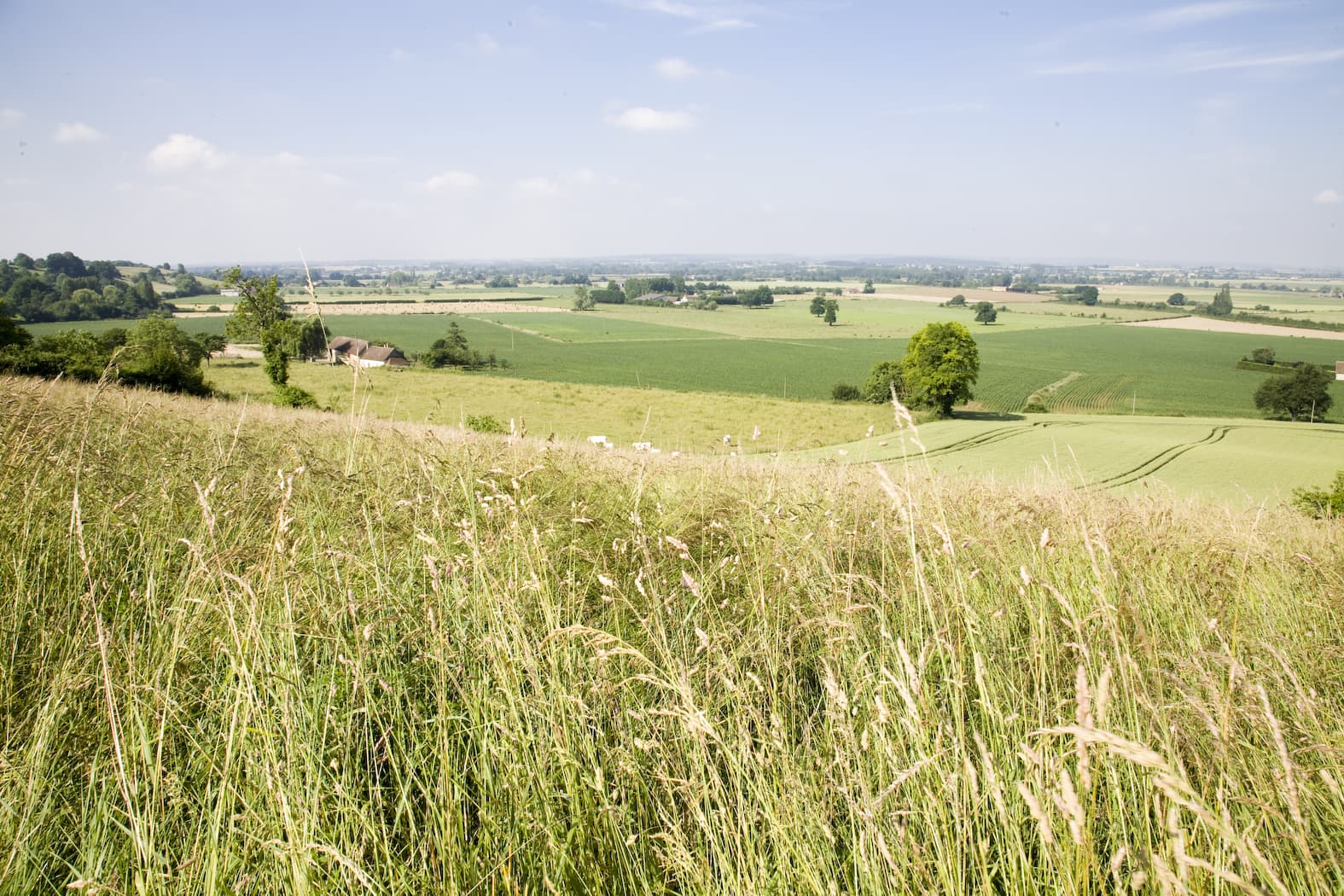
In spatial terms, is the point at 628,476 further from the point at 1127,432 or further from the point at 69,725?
the point at 1127,432

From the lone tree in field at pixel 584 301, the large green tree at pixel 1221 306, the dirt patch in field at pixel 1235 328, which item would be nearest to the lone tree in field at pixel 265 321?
the lone tree in field at pixel 584 301

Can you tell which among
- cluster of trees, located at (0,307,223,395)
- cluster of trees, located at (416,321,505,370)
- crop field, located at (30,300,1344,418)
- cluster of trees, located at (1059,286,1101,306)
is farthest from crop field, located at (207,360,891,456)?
cluster of trees, located at (1059,286,1101,306)

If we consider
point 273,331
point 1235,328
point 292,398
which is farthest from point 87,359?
point 1235,328

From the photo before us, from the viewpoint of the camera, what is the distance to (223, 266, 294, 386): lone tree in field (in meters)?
50.0

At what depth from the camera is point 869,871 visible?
5.92ft

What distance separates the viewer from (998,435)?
1769 inches

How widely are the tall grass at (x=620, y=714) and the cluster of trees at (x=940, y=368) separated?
5646cm

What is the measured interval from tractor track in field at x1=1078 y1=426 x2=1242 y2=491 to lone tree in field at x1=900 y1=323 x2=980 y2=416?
674 inches

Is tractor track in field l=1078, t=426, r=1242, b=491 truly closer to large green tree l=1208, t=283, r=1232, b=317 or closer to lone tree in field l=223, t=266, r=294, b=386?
lone tree in field l=223, t=266, r=294, b=386

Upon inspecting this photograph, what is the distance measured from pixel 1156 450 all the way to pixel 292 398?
153 ft

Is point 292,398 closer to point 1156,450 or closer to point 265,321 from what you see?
point 265,321

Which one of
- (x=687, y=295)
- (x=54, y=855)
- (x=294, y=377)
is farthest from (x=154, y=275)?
Answer: (x=54, y=855)

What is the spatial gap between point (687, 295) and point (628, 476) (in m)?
174

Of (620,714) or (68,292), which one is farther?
(68,292)
